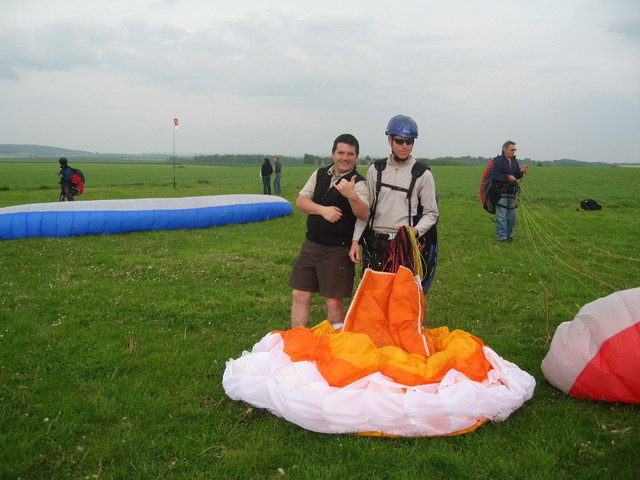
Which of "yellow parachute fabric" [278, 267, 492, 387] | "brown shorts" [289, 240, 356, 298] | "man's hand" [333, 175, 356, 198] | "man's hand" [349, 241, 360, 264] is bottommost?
"yellow parachute fabric" [278, 267, 492, 387]

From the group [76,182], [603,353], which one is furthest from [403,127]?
[76,182]

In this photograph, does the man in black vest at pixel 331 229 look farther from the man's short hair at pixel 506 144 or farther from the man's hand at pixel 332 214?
the man's short hair at pixel 506 144

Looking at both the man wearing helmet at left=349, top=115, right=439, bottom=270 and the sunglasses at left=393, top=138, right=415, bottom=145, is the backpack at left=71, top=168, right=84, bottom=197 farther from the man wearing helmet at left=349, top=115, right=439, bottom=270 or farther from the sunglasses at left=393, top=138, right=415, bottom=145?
the sunglasses at left=393, top=138, right=415, bottom=145

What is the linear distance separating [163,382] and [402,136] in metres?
2.79

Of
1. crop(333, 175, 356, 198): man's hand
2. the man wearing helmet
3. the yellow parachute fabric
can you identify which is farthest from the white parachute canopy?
crop(333, 175, 356, 198): man's hand

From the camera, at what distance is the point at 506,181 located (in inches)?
387

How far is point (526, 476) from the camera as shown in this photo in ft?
9.89

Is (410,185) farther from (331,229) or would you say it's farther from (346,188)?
(331,229)

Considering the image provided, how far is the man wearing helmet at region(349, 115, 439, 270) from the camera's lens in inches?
164

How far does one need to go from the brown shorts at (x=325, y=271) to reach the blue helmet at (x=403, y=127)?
1.13 meters

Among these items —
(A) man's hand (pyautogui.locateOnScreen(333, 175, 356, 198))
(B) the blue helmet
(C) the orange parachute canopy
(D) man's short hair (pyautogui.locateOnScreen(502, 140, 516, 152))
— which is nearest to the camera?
(C) the orange parachute canopy

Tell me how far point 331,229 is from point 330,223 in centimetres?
6

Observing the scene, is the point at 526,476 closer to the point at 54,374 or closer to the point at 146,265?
the point at 54,374

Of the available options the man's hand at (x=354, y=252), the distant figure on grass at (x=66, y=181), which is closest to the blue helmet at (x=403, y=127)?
the man's hand at (x=354, y=252)
